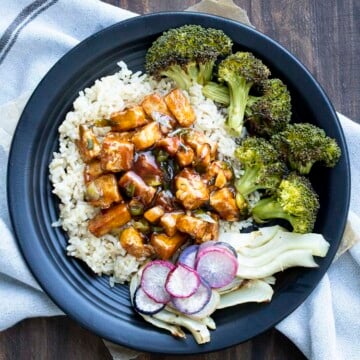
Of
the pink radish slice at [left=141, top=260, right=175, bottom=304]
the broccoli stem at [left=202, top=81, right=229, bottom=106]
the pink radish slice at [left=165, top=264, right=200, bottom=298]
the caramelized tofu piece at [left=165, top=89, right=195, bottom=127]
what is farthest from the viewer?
the broccoli stem at [left=202, top=81, right=229, bottom=106]

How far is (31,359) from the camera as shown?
4867 millimetres

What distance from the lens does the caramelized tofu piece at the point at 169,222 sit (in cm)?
435

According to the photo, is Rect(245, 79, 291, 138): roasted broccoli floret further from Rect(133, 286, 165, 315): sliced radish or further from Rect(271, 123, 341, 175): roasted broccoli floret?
Rect(133, 286, 165, 315): sliced radish

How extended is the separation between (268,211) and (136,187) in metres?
0.97

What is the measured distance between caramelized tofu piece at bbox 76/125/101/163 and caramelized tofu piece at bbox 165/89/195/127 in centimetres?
59

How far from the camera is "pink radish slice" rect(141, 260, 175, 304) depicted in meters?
4.39

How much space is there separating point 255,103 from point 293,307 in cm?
150

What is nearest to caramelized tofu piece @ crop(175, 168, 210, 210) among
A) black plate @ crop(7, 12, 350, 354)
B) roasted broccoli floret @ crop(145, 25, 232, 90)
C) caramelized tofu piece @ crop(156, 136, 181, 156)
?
caramelized tofu piece @ crop(156, 136, 181, 156)

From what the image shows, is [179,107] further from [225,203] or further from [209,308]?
[209,308]

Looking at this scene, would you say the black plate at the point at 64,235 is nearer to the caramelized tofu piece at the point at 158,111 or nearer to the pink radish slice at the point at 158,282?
the pink radish slice at the point at 158,282

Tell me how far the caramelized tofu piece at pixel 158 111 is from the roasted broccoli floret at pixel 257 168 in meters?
0.55

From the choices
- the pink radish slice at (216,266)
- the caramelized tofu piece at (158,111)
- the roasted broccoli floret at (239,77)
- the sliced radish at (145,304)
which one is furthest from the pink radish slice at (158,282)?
the roasted broccoli floret at (239,77)

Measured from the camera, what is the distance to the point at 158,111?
178 inches

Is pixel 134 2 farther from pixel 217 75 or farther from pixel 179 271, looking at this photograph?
pixel 179 271
